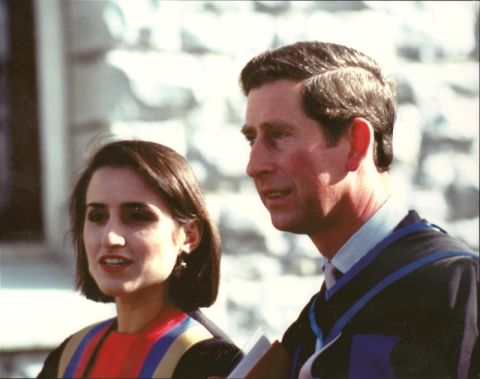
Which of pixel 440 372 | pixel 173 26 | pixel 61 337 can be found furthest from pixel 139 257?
pixel 173 26

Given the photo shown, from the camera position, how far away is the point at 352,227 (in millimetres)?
2322

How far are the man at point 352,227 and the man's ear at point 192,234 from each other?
335 millimetres

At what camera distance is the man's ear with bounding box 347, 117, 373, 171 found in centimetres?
234

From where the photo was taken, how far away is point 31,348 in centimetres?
366

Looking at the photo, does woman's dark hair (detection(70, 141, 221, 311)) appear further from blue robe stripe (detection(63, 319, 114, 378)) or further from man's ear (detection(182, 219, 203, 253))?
blue robe stripe (detection(63, 319, 114, 378))

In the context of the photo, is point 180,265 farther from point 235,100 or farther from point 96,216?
point 235,100

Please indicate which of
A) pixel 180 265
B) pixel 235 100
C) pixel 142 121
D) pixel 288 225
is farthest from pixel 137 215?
pixel 235 100

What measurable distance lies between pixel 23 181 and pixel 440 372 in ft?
7.27

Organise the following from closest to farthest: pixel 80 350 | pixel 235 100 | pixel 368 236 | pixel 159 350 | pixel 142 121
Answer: pixel 368 236 < pixel 159 350 < pixel 80 350 < pixel 142 121 < pixel 235 100

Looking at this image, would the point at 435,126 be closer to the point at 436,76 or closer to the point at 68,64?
the point at 436,76

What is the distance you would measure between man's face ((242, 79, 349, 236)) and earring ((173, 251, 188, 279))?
38cm

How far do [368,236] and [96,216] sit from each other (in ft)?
2.11

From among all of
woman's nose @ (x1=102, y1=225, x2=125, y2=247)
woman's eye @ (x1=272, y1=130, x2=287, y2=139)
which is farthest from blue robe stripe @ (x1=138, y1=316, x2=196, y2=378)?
woman's eye @ (x1=272, y1=130, x2=287, y2=139)

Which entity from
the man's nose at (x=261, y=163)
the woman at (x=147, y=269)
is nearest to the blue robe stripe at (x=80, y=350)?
the woman at (x=147, y=269)
